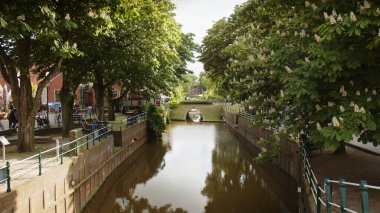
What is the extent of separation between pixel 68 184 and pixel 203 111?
54896 millimetres

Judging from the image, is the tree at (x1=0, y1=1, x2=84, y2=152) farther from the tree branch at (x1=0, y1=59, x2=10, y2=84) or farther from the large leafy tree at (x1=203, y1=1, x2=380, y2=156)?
the large leafy tree at (x1=203, y1=1, x2=380, y2=156)

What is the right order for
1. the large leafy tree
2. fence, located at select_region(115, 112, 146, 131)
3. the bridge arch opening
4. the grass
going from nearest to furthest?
the large leafy tree < fence, located at select_region(115, 112, 146, 131) < the grass < the bridge arch opening

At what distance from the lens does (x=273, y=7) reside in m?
13.4

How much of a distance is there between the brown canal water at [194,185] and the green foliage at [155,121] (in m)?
3.95

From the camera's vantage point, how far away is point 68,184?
14398 millimetres

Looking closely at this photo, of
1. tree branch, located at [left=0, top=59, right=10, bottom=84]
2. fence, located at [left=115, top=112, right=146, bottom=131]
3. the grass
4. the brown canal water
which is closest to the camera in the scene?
tree branch, located at [left=0, top=59, right=10, bottom=84]

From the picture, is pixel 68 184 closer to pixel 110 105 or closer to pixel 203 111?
pixel 110 105

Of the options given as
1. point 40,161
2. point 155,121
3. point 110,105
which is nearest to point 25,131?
point 40,161

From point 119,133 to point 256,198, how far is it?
10719 millimetres

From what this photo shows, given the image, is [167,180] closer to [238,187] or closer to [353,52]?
[238,187]

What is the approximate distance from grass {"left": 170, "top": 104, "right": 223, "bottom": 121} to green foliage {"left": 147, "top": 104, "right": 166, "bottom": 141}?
29695mm

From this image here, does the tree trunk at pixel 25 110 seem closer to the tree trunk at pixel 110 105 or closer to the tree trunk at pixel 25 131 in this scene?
the tree trunk at pixel 25 131

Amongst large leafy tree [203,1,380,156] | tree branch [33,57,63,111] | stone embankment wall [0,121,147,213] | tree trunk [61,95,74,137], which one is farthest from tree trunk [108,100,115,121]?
large leafy tree [203,1,380,156]

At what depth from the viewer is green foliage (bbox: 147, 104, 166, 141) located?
121 ft
